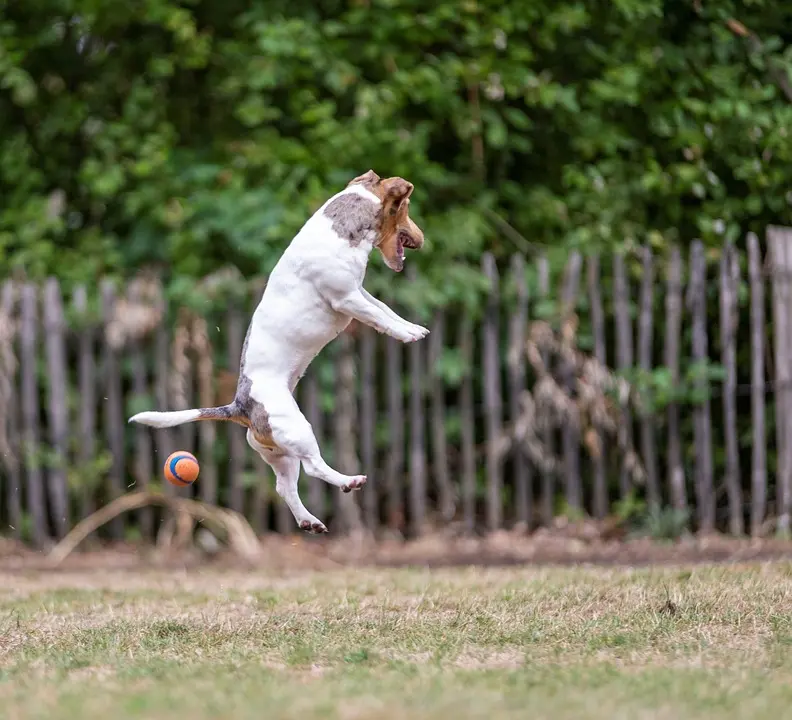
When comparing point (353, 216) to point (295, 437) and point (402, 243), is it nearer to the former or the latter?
point (402, 243)

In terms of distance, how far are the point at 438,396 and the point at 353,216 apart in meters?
3.55

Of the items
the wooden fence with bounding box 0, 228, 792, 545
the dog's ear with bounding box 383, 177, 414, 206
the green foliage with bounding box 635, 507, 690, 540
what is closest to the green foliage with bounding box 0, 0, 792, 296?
the wooden fence with bounding box 0, 228, 792, 545

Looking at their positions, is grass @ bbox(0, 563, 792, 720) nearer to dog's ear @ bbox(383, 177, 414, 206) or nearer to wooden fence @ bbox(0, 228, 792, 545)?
dog's ear @ bbox(383, 177, 414, 206)

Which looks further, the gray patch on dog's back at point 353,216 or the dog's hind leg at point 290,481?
the dog's hind leg at point 290,481

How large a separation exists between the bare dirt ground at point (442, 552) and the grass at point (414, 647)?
112 centimetres

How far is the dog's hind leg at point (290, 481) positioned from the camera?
4.60 m

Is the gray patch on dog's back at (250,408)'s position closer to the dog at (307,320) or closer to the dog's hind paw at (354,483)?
the dog at (307,320)

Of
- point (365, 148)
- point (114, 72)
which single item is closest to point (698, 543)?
point (365, 148)

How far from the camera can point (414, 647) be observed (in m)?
4.20

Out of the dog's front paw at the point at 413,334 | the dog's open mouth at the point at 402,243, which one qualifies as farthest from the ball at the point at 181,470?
the dog's open mouth at the point at 402,243

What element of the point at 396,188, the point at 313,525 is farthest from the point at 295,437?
the point at 396,188

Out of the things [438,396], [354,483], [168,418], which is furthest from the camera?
[438,396]

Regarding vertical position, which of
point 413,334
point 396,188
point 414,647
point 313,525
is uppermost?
point 396,188

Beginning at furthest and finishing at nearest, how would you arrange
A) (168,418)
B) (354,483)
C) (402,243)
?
(402,243) → (168,418) → (354,483)
